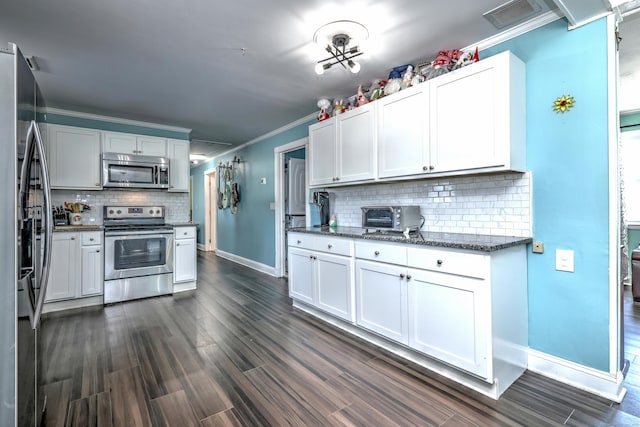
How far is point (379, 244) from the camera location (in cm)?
249

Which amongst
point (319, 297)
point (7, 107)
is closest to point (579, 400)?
point (319, 297)

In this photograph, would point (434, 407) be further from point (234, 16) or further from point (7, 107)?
point (234, 16)

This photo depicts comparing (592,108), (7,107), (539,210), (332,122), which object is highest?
(332,122)

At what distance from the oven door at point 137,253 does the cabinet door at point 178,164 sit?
871mm

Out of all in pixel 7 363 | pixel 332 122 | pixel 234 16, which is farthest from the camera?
pixel 332 122

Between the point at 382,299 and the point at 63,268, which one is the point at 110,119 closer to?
the point at 63,268

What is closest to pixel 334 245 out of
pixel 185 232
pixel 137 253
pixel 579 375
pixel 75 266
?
pixel 579 375

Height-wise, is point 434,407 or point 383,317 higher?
point 383,317

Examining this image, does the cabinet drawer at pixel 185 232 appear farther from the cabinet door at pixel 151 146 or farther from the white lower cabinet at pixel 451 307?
the white lower cabinet at pixel 451 307

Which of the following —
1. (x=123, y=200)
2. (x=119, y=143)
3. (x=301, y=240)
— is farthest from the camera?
(x=123, y=200)

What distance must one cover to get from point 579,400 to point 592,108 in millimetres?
1806

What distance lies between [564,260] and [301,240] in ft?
7.49

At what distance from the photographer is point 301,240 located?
342 centimetres

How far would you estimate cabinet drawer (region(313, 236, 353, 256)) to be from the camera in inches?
110
